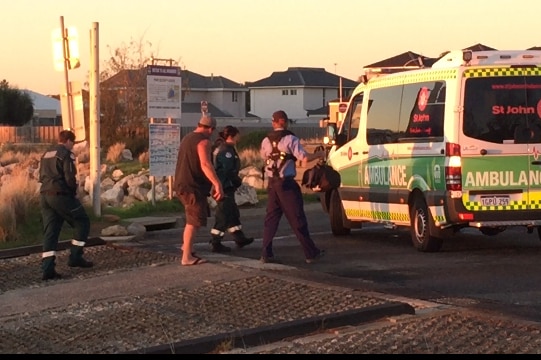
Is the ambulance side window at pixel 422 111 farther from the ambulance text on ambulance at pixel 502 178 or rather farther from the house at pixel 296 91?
the house at pixel 296 91

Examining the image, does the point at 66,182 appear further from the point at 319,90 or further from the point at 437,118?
the point at 319,90

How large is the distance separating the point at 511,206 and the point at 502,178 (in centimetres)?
37

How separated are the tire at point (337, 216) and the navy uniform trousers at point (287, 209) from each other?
130 inches

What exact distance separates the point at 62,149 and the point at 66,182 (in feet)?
1.34

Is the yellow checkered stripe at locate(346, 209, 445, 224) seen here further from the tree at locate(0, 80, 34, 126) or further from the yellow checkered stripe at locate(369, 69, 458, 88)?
the tree at locate(0, 80, 34, 126)

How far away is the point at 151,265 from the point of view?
42.5 feet

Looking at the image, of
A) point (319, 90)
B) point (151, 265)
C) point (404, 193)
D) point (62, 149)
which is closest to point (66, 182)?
point (62, 149)

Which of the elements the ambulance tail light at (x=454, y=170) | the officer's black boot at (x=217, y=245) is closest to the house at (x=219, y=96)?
the officer's black boot at (x=217, y=245)

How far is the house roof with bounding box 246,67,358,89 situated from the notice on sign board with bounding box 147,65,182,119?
2862 inches

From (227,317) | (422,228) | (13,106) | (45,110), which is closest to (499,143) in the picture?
(422,228)

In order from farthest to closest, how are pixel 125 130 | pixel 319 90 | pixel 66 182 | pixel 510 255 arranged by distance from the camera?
pixel 319 90 < pixel 125 130 < pixel 510 255 < pixel 66 182

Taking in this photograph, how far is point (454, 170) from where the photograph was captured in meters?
12.8

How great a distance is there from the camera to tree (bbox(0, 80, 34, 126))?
80250mm

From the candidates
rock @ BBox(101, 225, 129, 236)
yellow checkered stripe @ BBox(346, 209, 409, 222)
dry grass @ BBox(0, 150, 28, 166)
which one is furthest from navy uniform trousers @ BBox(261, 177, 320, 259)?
dry grass @ BBox(0, 150, 28, 166)
